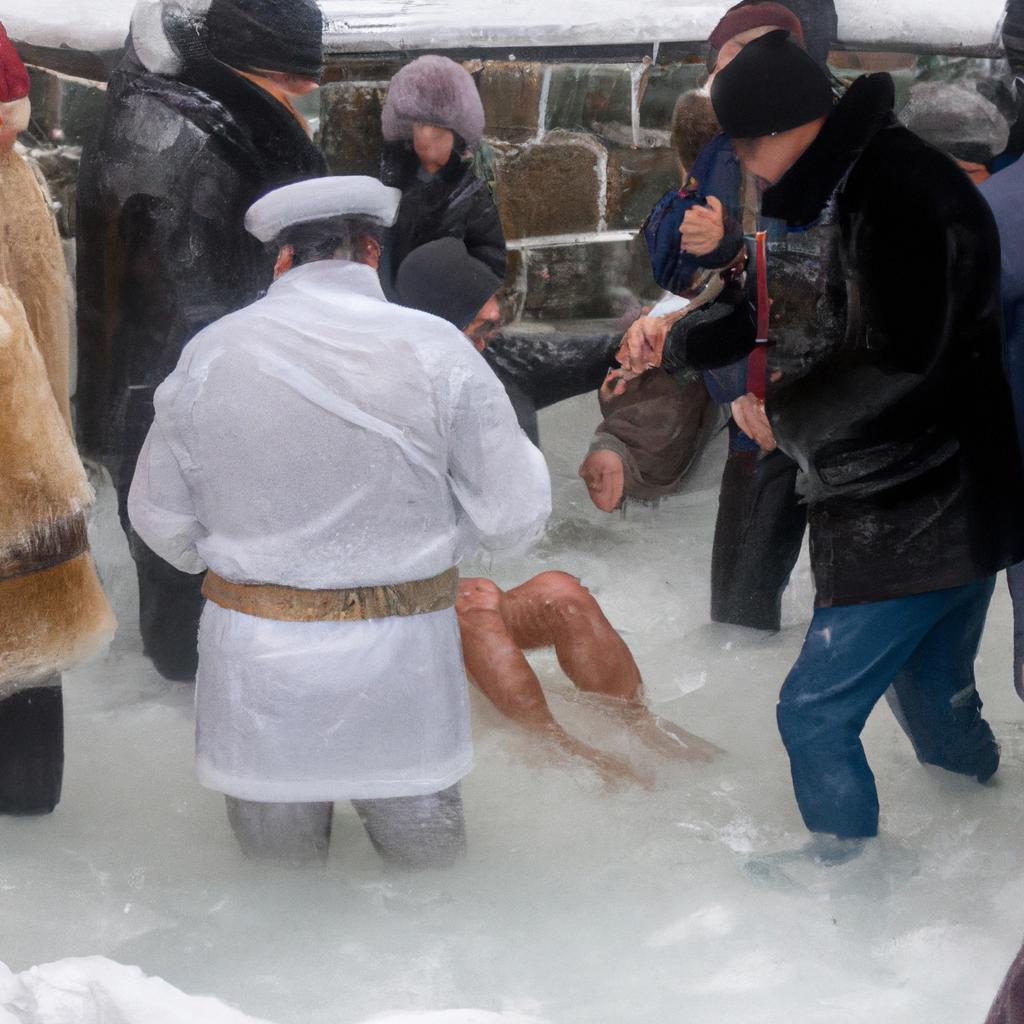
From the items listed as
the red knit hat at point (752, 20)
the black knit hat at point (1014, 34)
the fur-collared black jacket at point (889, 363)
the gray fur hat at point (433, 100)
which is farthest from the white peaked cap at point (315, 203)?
the black knit hat at point (1014, 34)

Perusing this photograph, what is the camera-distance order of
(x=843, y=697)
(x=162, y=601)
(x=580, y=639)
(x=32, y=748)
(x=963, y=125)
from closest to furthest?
1. (x=843, y=697)
2. (x=32, y=748)
3. (x=580, y=639)
4. (x=963, y=125)
5. (x=162, y=601)

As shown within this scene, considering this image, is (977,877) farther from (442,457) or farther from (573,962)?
(442,457)

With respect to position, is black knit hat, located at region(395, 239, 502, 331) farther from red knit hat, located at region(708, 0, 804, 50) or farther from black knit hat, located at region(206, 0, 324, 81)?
red knit hat, located at region(708, 0, 804, 50)

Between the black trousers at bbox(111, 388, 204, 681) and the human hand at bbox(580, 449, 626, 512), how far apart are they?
1018 mm

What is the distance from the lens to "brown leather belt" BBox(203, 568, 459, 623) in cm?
250

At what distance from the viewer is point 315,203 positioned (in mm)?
2451

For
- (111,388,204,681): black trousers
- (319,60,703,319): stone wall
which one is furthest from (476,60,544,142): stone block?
(111,388,204,681): black trousers

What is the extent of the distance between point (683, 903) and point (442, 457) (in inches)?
36.8

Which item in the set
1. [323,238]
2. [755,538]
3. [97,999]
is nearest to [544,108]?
[755,538]

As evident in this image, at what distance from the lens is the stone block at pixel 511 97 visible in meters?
4.16

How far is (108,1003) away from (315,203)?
51.2 inches

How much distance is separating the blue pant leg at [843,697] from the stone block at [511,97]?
206 centimetres

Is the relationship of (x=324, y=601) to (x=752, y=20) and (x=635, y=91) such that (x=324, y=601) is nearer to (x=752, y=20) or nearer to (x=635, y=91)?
(x=752, y=20)

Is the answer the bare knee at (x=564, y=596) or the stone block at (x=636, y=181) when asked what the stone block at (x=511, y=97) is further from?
the bare knee at (x=564, y=596)
